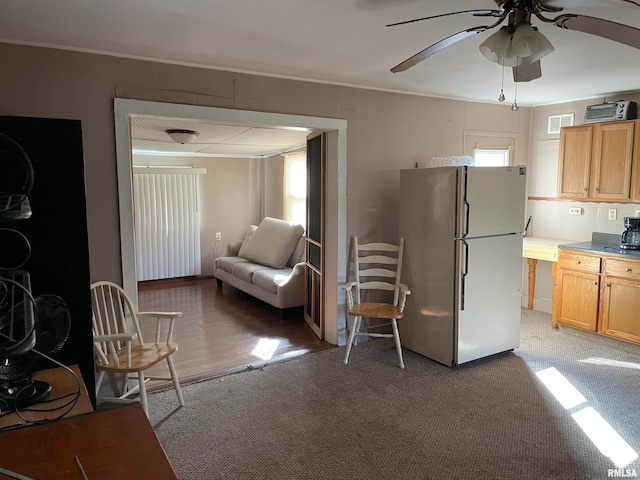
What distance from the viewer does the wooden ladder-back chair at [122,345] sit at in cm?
259

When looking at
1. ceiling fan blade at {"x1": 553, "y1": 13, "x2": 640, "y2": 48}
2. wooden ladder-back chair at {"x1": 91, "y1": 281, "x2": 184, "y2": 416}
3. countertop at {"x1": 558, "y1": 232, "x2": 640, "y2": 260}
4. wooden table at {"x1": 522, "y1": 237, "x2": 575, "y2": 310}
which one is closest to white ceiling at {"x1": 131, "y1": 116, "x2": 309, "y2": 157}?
wooden ladder-back chair at {"x1": 91, "y1": 281, "x2": 184, "y2": 416}

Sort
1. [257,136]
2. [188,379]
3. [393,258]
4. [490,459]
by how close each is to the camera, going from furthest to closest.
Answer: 1. [257,136]
2. [393,258]
3. [188,379]
4. [490,459]

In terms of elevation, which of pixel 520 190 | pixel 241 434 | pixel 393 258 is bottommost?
pixel 241 434

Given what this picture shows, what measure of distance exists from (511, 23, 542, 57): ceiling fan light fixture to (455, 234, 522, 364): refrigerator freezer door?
5.94 ft

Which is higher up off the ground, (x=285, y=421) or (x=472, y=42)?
(x=472, y=42)

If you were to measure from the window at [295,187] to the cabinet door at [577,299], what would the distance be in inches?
124

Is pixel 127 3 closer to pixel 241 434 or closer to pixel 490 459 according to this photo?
pixel 241 434

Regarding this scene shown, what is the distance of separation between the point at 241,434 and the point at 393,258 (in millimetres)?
2064

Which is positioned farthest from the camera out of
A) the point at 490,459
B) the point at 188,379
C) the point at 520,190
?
the point at 520,190

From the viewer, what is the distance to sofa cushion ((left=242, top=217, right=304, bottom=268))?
560 centimetres

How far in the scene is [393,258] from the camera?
4070mm

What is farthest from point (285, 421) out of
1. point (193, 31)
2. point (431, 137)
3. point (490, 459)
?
point (431, 137)

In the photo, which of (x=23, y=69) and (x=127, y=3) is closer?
(x=127, y=3)

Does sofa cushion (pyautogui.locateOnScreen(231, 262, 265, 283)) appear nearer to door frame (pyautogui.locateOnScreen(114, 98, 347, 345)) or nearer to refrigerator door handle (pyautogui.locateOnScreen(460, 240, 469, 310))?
door frame (pyautogui.locateOnScreen(114, 98, 347, 345))
